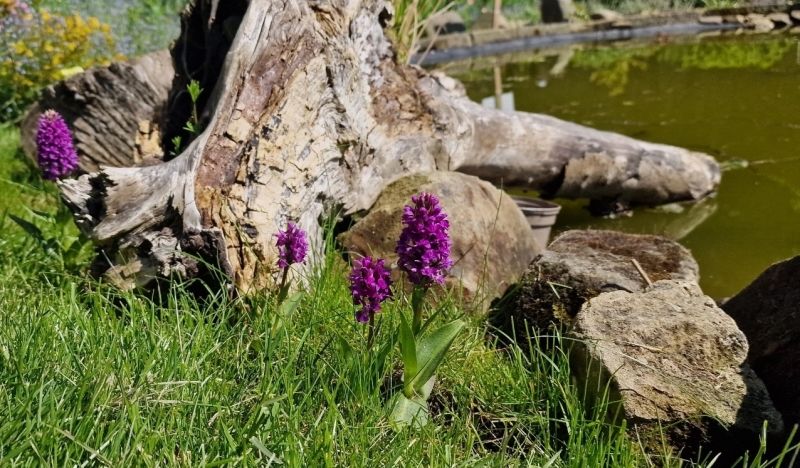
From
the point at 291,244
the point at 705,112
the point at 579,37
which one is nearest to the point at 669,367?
the point at 291,244

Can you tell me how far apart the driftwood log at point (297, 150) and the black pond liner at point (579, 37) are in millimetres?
9004

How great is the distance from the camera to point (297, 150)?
3.17 metres

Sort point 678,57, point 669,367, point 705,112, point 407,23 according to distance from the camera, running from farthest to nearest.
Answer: point 678,57 → point 705,112 → point 407,23 → point 669,367

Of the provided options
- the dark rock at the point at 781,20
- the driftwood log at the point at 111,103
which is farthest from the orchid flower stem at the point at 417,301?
the dark rock at the point at 781,20

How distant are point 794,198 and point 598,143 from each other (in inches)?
56.6

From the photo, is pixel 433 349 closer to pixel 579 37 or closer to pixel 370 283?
pixel 370 283

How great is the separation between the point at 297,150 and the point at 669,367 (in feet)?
5.97

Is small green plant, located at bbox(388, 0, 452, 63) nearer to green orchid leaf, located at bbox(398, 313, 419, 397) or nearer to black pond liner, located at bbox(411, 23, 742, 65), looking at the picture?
green orchid leaf, located at bbox(398, 313, 419, 397)

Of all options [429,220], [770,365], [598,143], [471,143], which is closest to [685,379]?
[770,365]

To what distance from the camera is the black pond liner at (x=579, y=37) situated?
13.8 meters

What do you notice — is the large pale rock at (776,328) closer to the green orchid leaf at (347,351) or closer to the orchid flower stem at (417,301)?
the orchid flower stem at (417,301)

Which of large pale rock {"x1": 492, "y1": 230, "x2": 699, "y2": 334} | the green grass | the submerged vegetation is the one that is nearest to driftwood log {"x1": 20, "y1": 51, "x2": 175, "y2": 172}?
the green grass

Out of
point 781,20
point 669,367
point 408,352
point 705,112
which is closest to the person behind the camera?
point 408,352

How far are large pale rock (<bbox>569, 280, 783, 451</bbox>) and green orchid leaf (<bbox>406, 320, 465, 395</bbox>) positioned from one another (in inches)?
17.8
